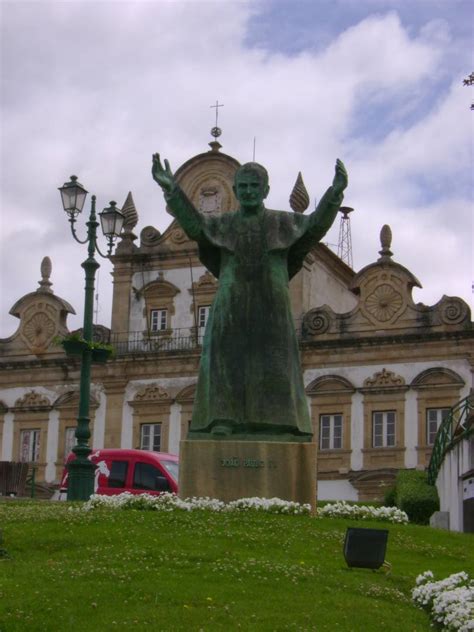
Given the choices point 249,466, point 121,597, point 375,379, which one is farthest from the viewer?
point 375,379

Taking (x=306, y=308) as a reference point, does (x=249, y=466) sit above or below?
below

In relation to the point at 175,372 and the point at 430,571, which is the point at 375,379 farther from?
the point at 430,571

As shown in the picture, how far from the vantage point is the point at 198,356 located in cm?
4425

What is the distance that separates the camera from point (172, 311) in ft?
149

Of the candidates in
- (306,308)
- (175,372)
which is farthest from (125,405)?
(306,308)

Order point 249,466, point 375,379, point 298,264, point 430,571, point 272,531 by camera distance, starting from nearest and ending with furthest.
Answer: point 430,571, point 272,531, point 249,466, point 298,264, point 375,379

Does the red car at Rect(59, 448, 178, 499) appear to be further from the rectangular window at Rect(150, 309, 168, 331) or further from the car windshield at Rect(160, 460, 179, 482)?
the rectangular window at Rect(150, 309, 168, 331)

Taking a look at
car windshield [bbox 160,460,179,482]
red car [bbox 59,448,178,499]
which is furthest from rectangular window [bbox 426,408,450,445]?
car windshield [bbox 160,460,179,482]

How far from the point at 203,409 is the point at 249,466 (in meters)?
0.93

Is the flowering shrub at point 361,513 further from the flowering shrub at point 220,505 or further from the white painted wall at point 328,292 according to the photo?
the white painted wall at point 328,292

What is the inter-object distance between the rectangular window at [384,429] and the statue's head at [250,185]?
1041 inches

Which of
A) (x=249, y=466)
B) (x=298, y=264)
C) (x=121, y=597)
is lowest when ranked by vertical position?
(x=121, y=597)

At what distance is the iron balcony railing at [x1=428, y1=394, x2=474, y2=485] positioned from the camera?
69.8ft

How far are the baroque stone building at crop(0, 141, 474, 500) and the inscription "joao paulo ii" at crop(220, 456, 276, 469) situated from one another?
85.5ft
